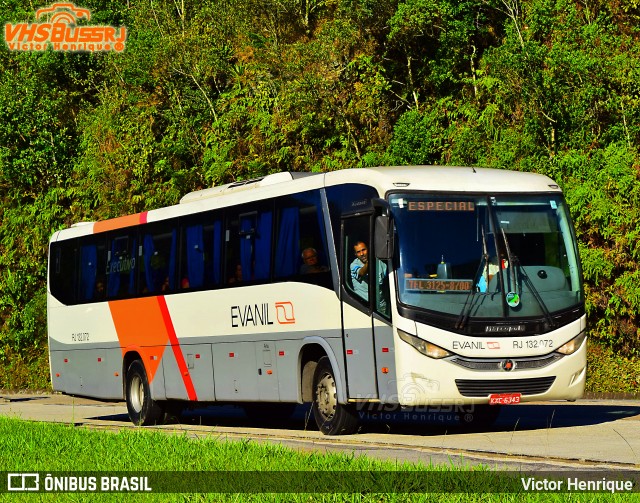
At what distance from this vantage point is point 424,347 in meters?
16.9

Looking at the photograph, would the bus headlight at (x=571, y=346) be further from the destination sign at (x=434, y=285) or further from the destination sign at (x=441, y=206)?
the destination sign at (x=441, y=206)

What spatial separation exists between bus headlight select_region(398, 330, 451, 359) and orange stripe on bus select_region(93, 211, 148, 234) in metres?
8.40

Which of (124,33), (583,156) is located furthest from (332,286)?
(124,33)

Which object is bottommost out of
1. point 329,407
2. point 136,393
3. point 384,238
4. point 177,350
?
point 136,393

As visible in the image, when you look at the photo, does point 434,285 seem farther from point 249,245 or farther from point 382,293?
point 249,245

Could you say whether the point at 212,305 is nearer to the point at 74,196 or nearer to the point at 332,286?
the point at 332,286

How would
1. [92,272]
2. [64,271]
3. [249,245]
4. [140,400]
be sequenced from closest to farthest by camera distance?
[249,245] < [140,400] < [92,272] < [64,271]

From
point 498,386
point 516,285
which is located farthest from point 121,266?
point 498,386

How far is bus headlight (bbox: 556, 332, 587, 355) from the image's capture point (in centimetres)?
1748

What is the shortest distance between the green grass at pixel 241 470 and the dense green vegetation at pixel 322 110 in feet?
40.1

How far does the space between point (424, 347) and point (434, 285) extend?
765 millimetres

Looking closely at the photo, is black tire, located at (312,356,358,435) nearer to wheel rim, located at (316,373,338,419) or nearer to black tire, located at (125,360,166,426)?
wheel rim, located at (316,373,338,419)

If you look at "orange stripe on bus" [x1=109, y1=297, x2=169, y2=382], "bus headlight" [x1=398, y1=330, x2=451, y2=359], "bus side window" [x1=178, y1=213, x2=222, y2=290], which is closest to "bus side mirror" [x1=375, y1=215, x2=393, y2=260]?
"bus headlight" [x1=398, y1=330, x2=451, y2=359]

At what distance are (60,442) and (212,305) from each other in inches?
199
